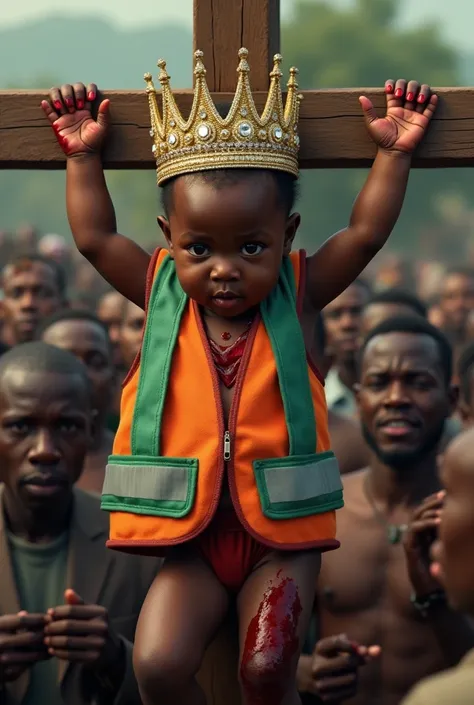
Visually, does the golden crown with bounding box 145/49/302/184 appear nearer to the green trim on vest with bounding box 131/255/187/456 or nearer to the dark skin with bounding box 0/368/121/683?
the green trim on vest with bounding box 131/255/187/456

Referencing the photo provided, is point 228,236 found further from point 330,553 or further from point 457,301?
point 457,301

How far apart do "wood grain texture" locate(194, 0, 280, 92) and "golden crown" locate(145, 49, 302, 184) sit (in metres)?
0.09

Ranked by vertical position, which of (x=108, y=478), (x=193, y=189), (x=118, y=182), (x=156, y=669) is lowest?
(x=156, y=669)

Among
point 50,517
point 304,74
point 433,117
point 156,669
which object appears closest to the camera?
point 156,669

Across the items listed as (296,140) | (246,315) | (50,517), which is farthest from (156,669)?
(50,517)

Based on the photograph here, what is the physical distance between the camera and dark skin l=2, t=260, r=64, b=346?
38.8 feet

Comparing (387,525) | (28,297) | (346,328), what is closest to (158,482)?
(387,525)

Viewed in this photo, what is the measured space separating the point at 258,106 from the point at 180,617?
4.88ft

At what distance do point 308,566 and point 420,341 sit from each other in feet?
10.5

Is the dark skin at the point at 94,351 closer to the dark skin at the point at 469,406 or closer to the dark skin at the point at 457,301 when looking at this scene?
the dark skin at the point at 469,406

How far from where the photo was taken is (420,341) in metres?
8.37

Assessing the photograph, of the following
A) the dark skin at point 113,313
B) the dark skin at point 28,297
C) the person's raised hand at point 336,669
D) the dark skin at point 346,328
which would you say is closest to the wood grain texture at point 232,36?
the person's raised hand at point 336,669

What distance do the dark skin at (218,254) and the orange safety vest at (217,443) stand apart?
0.25ft

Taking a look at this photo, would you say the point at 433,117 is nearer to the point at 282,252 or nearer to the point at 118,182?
the point at 282,252
